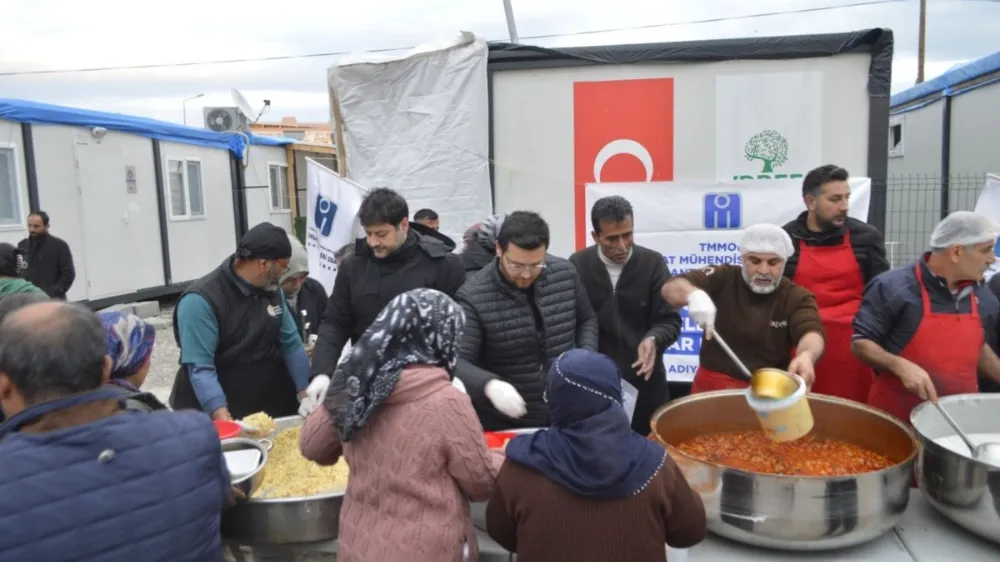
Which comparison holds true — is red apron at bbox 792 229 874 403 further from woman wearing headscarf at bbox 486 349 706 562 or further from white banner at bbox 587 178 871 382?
woman wearing headscarf at bbox 486 349 706 562

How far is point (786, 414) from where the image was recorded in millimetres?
1966

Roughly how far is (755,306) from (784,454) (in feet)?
2.46

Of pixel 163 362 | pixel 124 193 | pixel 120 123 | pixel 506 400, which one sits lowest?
pixel 163 362

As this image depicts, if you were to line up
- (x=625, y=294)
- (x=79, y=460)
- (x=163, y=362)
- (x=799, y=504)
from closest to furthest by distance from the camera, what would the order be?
(x=79, y=460) < (x=799, y=504) < (x=625, y=294) < (x=163, y=362)

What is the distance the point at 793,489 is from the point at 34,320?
1657 mm

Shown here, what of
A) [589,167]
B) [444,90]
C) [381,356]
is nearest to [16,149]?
[444,90]

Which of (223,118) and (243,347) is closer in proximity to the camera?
(243,347)

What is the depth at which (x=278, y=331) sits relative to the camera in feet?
9.29

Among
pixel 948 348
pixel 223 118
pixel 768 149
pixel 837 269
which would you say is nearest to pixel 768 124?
pixel 768 149

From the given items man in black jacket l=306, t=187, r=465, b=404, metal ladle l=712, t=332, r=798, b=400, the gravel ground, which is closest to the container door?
the gravel ground

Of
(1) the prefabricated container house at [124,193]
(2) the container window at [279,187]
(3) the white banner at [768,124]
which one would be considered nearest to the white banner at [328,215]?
(3) the white banner at [768,124]

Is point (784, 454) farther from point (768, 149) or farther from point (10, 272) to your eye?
point (10, 272)

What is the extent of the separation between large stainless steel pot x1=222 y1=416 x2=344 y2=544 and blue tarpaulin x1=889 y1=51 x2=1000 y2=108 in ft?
29.2

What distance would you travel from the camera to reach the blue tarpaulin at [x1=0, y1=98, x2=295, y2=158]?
338 inches
